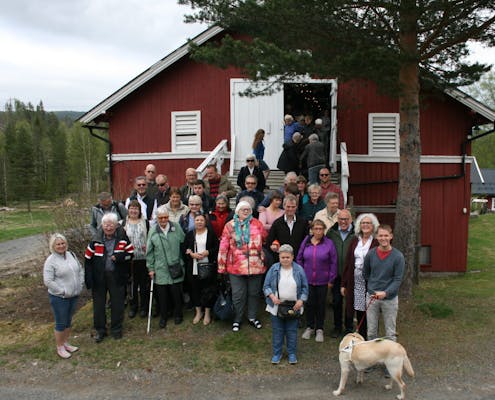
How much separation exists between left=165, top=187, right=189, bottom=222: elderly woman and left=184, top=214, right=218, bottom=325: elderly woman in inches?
18.6

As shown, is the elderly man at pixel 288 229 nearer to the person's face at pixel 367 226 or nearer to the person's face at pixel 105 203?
the person's face at pixel 367 226

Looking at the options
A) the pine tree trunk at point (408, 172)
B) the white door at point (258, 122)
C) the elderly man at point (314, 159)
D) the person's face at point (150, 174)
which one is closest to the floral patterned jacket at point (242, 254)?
the person's face at point (150, 174)

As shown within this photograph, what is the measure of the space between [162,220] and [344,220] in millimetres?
2597

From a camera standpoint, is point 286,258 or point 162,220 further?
point 162,220

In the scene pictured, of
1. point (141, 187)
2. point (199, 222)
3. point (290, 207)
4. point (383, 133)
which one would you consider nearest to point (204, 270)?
point (199, 222)

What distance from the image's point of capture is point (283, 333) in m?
5.49

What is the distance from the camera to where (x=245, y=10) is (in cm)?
684

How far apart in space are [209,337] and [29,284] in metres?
6.36

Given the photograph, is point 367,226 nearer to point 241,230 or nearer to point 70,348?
point 241,230

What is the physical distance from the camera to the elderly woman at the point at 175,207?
6809 millimetres

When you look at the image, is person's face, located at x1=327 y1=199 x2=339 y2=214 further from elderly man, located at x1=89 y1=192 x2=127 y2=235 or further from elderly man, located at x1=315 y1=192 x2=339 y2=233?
elderly man, located at x1=89 y1=192 x2=127 y2=235

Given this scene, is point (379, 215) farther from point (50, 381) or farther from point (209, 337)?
point (50, 381)

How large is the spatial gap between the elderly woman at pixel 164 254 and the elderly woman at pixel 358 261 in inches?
95.6

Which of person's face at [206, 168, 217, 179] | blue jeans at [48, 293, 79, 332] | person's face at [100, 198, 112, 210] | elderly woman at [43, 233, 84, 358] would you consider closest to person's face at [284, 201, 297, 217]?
person's face at [206, 168, 217, 179]
